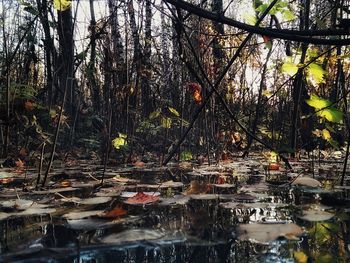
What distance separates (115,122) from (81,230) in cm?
275

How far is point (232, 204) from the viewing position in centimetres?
138

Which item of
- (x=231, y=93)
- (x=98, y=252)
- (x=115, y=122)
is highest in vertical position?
(x=231, y=93)

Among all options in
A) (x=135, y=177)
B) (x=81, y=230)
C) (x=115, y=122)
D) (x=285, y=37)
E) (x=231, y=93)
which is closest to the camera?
(x=285, y=37)

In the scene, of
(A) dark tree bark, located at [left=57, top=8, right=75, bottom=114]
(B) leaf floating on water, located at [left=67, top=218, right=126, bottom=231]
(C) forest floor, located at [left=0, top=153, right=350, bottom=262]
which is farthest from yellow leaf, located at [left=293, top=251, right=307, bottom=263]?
(A) dark tree bark, located at [left=57, top=8, right=75, bottom=114]

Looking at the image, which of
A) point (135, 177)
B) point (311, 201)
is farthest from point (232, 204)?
point (135, 177)

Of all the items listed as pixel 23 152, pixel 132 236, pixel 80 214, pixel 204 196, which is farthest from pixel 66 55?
pixel 132 236

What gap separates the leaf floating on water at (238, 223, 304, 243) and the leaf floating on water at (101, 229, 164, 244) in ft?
0.69

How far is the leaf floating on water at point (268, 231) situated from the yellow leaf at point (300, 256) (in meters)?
0.10

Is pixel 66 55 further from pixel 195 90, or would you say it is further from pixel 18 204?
pixel 18 204

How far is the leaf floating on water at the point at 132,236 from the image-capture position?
927mm

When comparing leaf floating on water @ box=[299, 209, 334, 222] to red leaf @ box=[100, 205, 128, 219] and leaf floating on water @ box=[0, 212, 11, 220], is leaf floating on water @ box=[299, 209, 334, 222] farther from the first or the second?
leaf floating on water @ box=[0, 212, 11, 220]

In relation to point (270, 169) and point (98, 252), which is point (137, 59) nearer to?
point (270, 169)

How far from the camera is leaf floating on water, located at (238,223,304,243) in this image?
3.04 ft

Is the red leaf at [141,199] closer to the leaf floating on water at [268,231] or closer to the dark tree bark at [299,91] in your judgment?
the leaf floating on water at [268,231]
